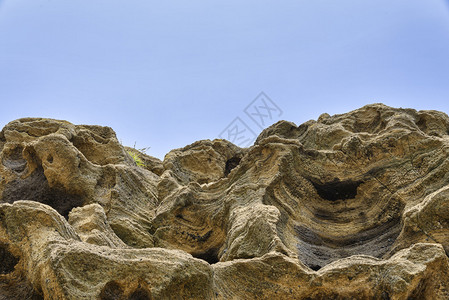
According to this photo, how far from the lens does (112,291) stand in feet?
19.3

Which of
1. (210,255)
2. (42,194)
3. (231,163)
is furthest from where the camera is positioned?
(231,163)

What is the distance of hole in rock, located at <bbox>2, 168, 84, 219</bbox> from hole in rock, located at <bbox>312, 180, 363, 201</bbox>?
5177mm

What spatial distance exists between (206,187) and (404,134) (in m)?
4.58

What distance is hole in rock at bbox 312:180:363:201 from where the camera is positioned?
33.3 ft

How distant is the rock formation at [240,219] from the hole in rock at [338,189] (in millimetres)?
21

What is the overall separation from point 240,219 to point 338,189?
260 cm

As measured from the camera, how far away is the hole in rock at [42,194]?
34.7ft

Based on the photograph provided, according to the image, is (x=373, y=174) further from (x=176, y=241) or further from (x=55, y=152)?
(x=55, y=152)

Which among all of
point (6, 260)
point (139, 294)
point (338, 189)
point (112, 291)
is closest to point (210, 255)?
point (338, 189)

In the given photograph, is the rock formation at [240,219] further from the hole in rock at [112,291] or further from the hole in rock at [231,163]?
the hole in rock at [231,163]

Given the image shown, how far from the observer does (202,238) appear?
1025cm

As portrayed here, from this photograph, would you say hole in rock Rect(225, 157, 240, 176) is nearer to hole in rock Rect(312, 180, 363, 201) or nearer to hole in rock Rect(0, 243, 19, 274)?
hole in rock Rect(312, 180, 363, 201)

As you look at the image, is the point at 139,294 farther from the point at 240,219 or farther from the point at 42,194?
the point at 42,194

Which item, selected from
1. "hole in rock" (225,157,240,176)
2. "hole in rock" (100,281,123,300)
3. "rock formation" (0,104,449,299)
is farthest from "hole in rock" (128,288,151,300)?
"hole in rock" (225,157,240,176)
